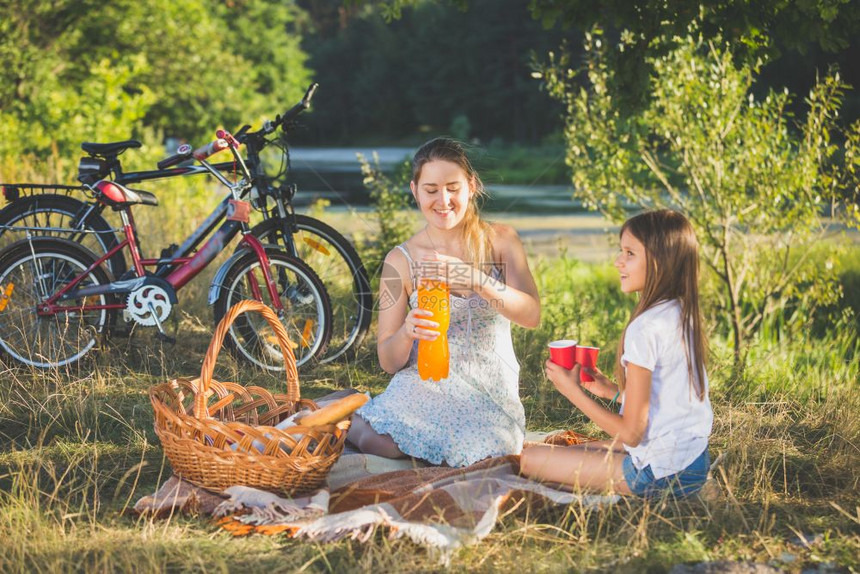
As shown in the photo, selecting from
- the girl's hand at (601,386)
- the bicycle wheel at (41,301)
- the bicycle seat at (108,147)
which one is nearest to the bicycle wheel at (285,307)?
the bicycle wheel at (41,301)

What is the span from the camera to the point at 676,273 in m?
2.83

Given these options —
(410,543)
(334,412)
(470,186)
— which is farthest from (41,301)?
(410,543)

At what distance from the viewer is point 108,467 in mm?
3418

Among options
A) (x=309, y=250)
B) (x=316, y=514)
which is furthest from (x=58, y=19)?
(x=316, y=514)

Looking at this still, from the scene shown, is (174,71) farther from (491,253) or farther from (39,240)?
(491,253)

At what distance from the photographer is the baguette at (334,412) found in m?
3.06

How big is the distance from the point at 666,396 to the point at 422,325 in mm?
824

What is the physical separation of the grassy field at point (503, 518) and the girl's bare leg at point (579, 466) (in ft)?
0.31

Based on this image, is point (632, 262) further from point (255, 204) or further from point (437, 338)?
point (255, 204)

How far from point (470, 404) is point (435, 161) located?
92cm

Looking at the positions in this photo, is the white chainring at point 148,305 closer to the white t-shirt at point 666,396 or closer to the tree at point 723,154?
the white t-shirt at point 666,396

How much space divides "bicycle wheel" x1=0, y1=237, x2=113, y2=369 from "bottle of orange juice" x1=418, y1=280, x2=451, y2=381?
2.25 meters

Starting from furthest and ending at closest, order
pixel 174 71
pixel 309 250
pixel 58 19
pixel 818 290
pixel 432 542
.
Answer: pixel 174 71 → pixel 58 19 → pixel 309 250 → pixel 818 290 → pixel 432 542

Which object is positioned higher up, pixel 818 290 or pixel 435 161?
pixel 435 161
